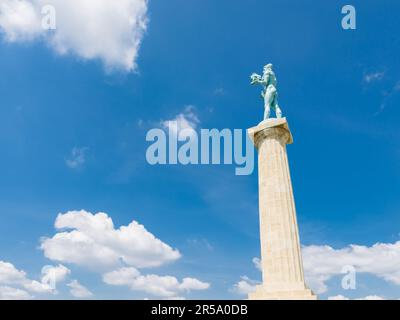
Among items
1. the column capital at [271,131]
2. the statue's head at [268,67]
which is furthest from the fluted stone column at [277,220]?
the statue's head at [268,67]

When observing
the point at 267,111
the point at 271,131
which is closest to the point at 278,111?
the point at 267,111

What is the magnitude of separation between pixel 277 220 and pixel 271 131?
6964 mm

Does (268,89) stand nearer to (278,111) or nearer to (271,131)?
(278,111)

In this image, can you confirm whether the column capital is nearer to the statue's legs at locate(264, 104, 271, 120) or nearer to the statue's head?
the statue's legs at locate(264, 104, 271, 120)

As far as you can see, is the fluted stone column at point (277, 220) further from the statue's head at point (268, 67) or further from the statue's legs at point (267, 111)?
the statue's head at point (268, 67)

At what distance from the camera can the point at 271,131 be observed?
24.5m

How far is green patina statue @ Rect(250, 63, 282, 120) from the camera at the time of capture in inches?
1051

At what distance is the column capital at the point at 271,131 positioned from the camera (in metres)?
24.4

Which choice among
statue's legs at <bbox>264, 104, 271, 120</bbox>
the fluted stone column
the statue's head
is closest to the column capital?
the fluted stone column
